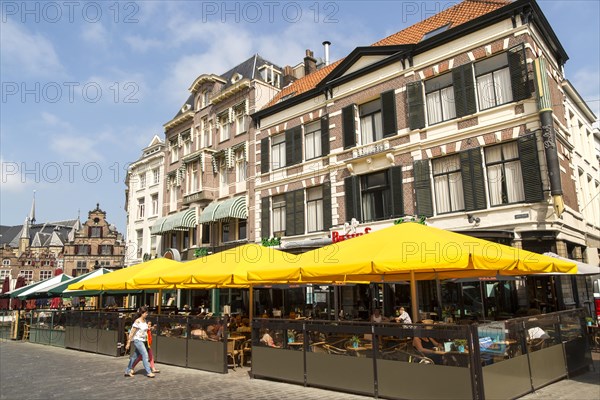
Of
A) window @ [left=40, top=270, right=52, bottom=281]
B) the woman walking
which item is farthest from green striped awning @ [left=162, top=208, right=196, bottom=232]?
window @ [left=40, top=270, right=52, bottom=281]

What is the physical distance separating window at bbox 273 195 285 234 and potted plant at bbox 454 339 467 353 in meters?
15.7

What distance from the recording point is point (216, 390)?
8852 millimetres

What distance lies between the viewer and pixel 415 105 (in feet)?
57.5

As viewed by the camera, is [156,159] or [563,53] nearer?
[563,53]

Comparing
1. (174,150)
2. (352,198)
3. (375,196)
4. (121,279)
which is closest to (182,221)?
(174,150)

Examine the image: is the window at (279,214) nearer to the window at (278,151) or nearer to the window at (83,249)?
the window at (278,151)

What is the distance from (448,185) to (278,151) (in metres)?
9.81

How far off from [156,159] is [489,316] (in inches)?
1061

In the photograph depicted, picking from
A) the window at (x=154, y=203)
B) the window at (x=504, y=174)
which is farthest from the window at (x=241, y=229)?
the window at (x=504, y=174)

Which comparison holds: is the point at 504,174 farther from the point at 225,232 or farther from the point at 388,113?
the point at 225,232

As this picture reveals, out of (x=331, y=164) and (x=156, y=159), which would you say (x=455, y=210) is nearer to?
(x=331, y=164)

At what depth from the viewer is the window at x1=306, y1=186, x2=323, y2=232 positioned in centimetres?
2077

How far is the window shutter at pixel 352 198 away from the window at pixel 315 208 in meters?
1.91

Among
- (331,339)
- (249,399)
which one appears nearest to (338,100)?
(331,339)
